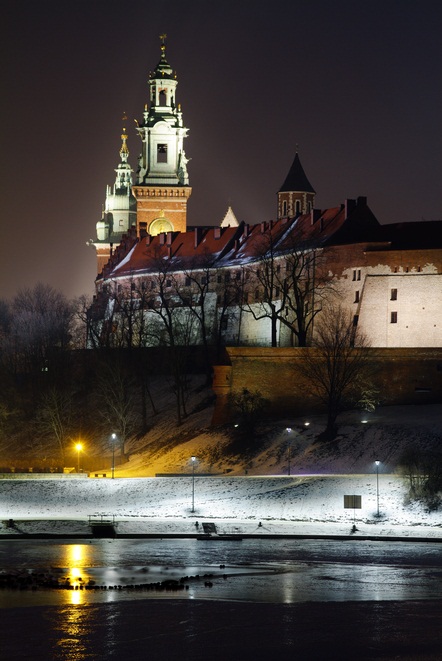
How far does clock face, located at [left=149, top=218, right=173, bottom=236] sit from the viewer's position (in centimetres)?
13325

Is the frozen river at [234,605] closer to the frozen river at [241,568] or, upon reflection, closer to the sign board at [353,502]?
the frozen river at [241,568]

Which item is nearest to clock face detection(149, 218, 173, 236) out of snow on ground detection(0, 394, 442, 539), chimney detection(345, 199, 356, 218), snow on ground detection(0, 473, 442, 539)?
chimney detection(345, 199, 356, 218)

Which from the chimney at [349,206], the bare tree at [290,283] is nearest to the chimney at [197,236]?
the bare tree at [290,283]

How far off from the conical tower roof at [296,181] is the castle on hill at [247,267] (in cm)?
12

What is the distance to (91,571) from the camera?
149ft

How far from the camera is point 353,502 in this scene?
2391 inches

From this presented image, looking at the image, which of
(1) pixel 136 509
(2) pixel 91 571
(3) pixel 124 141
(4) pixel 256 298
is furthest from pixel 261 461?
(3) pixel 124 141

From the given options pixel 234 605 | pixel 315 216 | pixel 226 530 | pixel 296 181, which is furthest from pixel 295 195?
pixel 234 605

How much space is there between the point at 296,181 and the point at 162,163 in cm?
1164

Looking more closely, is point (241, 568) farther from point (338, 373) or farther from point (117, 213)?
point (117, 213)

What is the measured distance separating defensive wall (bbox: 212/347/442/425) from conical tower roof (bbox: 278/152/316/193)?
58.8 m

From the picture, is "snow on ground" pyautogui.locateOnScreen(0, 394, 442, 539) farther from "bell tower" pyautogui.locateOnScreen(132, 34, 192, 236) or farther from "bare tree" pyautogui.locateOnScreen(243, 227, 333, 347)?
"bell tower" pyautogui.locateOnScreen(132, 34, 192, 236)

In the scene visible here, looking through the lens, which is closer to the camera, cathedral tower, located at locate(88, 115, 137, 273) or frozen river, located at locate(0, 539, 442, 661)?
frozen river, located at locate(0, 539, 442, 661)

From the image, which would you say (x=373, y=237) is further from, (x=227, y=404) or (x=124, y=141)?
(x=124, y=141)
